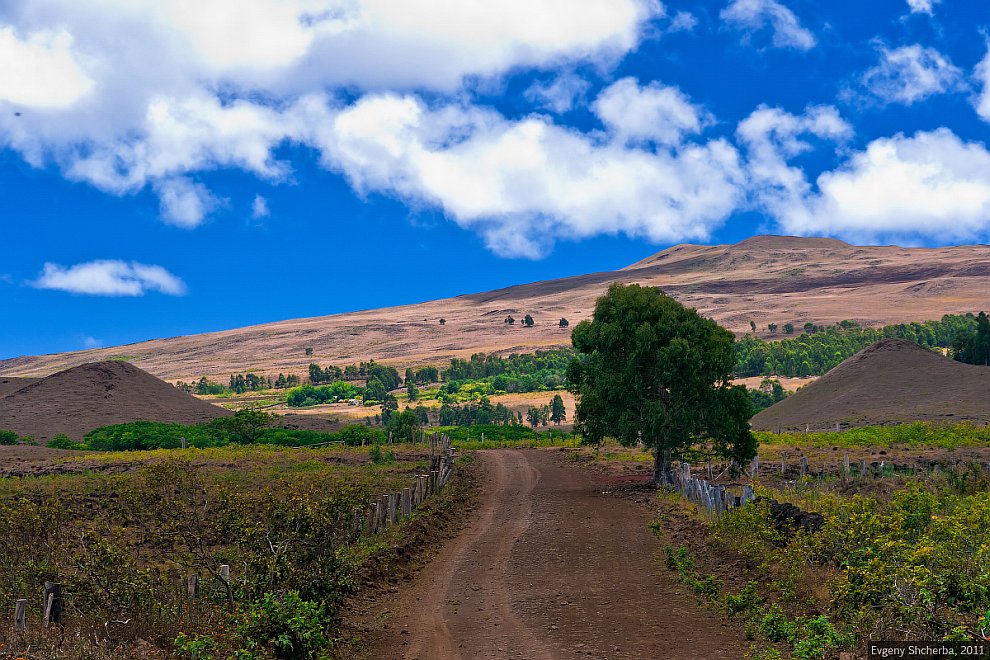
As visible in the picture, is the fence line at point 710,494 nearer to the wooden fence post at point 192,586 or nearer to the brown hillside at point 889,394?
the wooden fence post at point 192,586

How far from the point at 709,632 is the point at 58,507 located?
14.8m

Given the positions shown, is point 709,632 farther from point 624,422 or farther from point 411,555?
point 624,422

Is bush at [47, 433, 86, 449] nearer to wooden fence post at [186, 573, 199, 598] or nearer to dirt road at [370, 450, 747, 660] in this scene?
dirt road at [370, 450, 747, 660]

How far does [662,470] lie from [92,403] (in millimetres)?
84123

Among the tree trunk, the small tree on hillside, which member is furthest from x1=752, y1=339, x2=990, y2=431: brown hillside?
the tree trunk

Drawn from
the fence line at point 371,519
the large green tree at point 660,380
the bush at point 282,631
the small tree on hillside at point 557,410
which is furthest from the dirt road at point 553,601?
the small tree on hillside at point 557,410

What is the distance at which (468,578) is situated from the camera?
19078 millimetres

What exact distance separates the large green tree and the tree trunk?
45mm

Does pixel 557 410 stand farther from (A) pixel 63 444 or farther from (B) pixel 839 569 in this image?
(B) pixel 839 569

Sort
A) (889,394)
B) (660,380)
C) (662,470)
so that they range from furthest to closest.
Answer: (889,394), (662,470), (660,380)

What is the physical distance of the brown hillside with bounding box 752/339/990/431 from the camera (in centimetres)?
7663

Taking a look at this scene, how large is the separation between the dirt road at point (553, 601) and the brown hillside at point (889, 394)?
5866 cm

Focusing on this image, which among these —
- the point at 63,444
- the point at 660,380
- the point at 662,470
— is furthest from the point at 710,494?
the point at 63,444

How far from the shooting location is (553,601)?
1656 cm
